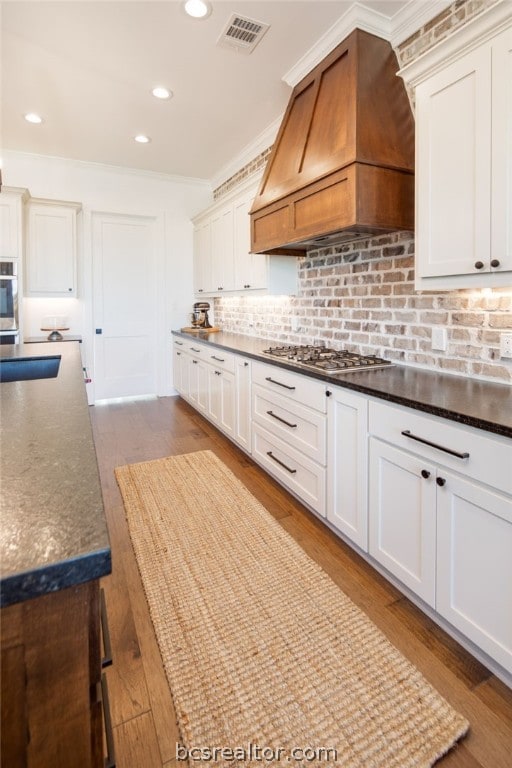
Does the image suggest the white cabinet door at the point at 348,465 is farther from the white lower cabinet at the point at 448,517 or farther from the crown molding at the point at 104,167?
the crown molding at the point at 104,167

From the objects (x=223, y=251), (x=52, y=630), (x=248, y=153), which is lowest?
(x=52, y=630)

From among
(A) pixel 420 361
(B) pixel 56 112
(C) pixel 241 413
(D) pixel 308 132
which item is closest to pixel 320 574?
(A) pixel 420 361

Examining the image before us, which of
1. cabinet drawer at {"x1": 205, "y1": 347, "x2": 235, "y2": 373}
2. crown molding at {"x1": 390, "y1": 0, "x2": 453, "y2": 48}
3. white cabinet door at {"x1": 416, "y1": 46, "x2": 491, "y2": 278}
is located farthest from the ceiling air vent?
cabinet drawer at {"x1": 205, "y1": 347, "x2": 235, "y2": 373}

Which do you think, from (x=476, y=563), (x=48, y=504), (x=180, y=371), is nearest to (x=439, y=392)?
(x=476, y=563)

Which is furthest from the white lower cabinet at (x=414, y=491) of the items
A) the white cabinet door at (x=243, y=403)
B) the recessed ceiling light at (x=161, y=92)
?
the recessed ceiling light at (x=161, y=92)

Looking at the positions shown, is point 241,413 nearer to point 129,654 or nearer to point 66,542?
point 129,654

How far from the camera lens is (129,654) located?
1.58 meters

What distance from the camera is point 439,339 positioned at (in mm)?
2186

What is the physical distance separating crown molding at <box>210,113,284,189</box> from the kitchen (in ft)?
0.10

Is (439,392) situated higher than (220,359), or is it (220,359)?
(220,359)

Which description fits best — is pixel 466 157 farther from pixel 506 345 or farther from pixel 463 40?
pixel 506 345

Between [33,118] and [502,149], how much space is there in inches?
156

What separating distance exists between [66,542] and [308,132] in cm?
283

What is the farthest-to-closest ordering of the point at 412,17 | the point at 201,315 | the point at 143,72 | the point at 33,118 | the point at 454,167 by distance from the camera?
the point at 201,315 < the point at 33,118 < the point at 143,72 < the point at 412,17 < the point at 454,167
